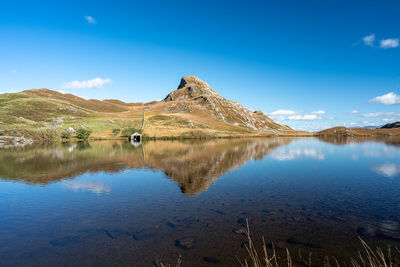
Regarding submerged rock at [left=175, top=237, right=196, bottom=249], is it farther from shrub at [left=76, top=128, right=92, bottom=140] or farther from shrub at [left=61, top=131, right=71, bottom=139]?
shrub at [left=61, top=131, right=71, bottom=139]

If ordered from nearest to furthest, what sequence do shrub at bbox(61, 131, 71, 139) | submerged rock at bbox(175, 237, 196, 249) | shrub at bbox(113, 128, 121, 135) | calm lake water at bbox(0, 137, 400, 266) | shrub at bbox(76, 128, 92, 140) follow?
calm lake water at bbox(0, 137, 400, 266), submerged rock at bbox(175, 237, 196, 249), shrub at bbox(76, 128, 92, 140), shrub at bbox(61, 131, 71, 139), shrub at bbox(113, 128, 121, 135)

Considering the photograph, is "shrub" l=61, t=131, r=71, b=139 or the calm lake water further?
"shrub" l=61, t=131, r=71, b=139

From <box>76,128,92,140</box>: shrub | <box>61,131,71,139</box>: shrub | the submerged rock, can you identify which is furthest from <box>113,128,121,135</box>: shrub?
the submerged rock

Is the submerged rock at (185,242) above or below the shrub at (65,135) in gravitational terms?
below

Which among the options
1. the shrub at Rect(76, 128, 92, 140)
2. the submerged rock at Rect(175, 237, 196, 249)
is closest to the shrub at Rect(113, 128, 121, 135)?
the shrub at Rect(76, 128, 92, 140)

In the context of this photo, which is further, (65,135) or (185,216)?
(65,135)

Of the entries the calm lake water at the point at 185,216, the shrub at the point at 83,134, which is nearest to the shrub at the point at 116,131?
the shrub at the point at 83,134

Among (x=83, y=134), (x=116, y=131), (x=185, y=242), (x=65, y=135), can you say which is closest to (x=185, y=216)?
(x=185, y=242)

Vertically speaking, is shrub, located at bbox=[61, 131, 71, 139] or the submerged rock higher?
shrub, located at bbox=[61, 131, 71, 139]

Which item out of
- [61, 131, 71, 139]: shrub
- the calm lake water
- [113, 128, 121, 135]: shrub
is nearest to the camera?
the calm lake water

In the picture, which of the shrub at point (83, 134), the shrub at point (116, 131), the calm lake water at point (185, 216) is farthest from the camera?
the shrub at point (116, 131)

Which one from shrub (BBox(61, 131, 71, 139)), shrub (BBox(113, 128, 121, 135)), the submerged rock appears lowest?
the submerged rock

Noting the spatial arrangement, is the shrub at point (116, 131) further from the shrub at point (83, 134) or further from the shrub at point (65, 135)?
the shrub at point (65, 135)

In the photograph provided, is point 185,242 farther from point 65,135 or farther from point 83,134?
point 65,135
